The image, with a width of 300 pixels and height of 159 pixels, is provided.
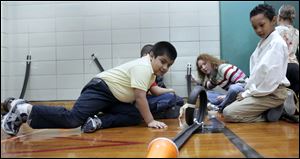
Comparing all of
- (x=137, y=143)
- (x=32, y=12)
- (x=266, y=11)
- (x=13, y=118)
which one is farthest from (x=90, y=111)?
(x=32, y=12)

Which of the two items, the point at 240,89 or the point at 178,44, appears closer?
the point at 240,89

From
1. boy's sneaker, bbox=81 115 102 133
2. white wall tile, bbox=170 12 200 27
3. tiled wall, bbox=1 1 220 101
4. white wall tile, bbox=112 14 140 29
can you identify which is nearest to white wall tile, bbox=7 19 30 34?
tiled wall, bbox=1 1 220 101

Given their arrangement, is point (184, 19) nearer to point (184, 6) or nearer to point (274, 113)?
point (184, 6)

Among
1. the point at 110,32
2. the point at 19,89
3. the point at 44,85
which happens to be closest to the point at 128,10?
the point at 110,32

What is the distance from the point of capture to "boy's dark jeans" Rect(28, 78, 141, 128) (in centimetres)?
116

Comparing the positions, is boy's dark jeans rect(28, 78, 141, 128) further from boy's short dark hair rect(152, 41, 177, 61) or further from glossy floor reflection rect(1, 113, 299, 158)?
boy's short dark hair rect(152, 41, 177, 61)

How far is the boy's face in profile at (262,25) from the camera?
1.28 m

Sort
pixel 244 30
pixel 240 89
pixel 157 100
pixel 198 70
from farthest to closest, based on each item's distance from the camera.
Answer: pixel 244 30, pixel 198 70, pixel 240 89, pixel 157 100

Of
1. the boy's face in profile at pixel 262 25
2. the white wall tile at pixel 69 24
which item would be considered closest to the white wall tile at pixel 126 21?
the white wall tile at pixel 69 24

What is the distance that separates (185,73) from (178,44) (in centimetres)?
21

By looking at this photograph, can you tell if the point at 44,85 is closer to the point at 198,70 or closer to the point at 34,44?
the point at 34,44

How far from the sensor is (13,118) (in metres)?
1.03

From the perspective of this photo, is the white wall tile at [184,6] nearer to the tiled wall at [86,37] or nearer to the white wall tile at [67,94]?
the tiled wall at [86,37]

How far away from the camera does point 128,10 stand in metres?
2.43
